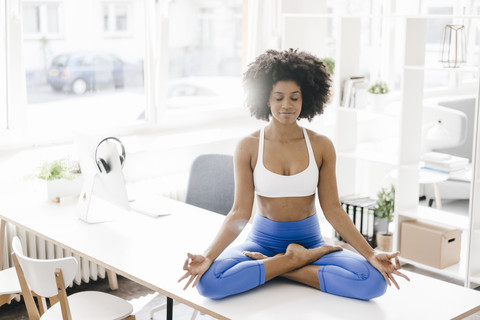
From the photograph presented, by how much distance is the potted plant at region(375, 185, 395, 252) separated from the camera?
430cm

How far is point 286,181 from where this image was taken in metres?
2.50

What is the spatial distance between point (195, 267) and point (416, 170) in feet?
7.52

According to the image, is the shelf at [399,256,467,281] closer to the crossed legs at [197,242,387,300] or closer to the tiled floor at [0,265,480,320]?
the tiled floor at [0,265,480,320]

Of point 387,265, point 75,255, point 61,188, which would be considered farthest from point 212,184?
point 387,265

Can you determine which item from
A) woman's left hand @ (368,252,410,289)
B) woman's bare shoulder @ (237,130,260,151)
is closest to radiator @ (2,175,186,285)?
woman's bare shoulder @ (237,130,260,151)

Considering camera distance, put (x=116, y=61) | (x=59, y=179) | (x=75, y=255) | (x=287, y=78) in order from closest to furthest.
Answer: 1. (x=287, y=78)
2. (x=59, y=179)
3. (x=75, y=255)
4. (x=116, y=61)

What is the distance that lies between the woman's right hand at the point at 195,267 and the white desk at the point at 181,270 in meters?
0.07

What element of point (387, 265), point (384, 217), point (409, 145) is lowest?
point (384, 217)

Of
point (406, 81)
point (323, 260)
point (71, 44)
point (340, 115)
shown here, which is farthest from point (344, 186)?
point (323, 260)

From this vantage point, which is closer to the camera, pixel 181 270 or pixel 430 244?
pixel 181 270

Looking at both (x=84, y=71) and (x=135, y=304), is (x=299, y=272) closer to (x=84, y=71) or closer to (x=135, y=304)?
(x=135, y=304)

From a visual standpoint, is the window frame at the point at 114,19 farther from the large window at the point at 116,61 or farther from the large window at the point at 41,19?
the large window at the point at 41,19

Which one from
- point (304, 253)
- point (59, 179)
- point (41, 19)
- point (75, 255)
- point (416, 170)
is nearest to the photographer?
point (304, 253)

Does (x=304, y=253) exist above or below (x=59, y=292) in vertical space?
above
